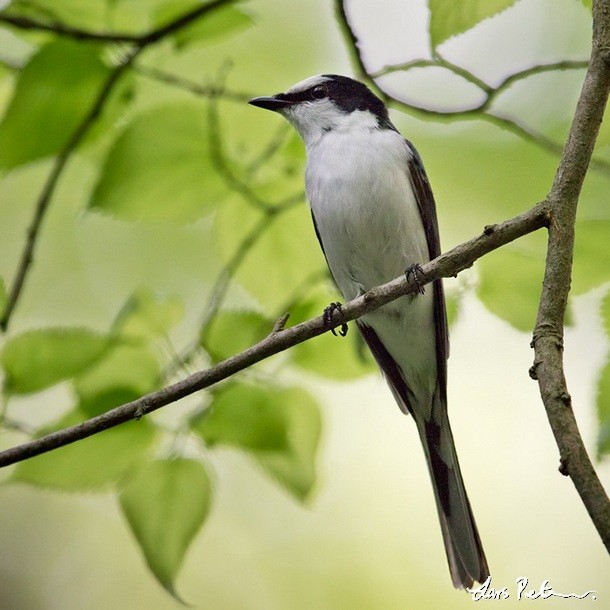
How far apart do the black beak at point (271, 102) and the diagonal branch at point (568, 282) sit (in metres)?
1.09

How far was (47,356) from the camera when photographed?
198cm

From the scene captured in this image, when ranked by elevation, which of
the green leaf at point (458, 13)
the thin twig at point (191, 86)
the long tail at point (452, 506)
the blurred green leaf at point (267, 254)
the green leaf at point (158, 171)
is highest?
the thin twig at point (191, 86)

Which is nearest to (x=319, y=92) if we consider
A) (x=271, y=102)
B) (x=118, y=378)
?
(x=271, y=102)

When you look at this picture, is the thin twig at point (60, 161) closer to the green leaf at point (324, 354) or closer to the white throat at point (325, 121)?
the green leaf at point (324, 354)

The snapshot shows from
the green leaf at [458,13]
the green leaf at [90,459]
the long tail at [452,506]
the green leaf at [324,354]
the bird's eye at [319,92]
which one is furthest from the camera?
the bird's eye at [319,92]

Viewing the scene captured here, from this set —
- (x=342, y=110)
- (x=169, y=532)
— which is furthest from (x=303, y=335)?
(x=342, y=110)

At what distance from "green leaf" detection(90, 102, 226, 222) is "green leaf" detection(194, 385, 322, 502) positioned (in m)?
0.47

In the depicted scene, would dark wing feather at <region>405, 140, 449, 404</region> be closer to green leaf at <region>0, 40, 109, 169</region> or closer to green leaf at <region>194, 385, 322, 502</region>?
green leaf at <region>194, 385, 322, 502</region>

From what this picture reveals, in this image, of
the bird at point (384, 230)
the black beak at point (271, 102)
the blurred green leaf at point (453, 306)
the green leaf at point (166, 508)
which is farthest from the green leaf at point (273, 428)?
the black beak at point (271, 102)

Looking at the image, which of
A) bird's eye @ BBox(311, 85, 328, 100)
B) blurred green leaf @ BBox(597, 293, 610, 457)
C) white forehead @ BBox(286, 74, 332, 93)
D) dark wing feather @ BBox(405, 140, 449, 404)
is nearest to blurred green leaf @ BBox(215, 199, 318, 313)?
blurred green leaf @ BBox(597, 293, 610, 457)

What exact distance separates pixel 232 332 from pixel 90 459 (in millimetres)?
442

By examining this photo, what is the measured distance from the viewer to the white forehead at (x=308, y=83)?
3.21 m

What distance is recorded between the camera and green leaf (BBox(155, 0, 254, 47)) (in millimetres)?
2188

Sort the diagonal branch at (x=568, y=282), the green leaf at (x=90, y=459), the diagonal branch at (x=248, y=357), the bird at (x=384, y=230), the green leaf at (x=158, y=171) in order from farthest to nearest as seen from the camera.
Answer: the bird at (x=384, y=230), the green leaf at (x=158, y=171), the green leaf at (x=90, y=459), the diagonal branch at (x=248, y=357), the diagonal branch at (x=568, y=282)
